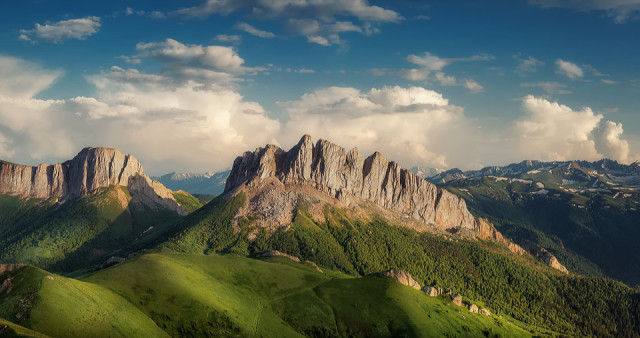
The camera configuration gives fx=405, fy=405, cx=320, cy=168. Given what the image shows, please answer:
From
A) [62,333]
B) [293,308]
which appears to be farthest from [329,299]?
[62,333]

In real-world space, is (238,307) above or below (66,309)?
below

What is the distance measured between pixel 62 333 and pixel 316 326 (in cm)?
9999

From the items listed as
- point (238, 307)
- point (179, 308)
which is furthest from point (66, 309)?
point (238, 307)

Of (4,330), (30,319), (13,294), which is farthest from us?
(13,294)

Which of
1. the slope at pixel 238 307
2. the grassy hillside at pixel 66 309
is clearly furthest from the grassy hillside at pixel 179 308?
the slope at pixel 238 307

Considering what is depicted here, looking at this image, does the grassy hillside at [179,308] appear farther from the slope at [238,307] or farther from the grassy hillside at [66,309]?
the slope at [238,307]

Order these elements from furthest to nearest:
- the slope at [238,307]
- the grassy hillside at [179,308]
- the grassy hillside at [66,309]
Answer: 1. the slope at [238,307]
2. the grassy hillside at [179,308]
3. the grassy hillside at [66,309]

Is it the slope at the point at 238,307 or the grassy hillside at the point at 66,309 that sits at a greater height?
the grassy hillside at the point at 66,309

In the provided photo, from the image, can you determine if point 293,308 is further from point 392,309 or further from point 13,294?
point 13,294

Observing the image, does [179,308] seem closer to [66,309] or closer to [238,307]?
[238,307]

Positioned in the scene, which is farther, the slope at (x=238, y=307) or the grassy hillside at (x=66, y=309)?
the slope at (x=238, y=307)

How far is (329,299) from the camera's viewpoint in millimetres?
196875

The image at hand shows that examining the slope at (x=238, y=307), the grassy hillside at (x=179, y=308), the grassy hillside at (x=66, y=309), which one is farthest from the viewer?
the slope at (x=238, y=307)

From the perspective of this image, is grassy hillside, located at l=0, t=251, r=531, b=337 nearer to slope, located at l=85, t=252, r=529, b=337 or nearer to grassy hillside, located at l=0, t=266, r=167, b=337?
grassy hillside, located at l=0, t=266, r=167, b=337
